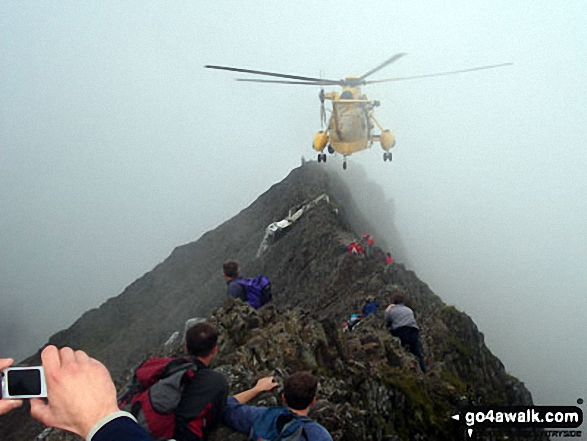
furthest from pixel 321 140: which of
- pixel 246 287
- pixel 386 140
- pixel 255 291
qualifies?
pixel 246 287

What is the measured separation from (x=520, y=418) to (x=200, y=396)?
8.75 metres

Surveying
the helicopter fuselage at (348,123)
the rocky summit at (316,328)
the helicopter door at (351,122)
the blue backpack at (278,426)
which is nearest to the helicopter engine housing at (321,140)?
the helicopter fuselage at (348,123)

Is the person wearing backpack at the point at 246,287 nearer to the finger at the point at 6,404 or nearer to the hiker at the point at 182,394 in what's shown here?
the hiker at the point at 182,394

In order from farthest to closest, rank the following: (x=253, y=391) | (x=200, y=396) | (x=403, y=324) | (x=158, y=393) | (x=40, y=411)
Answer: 1. (x=403, y=324)
2. (x=253, y=391)
3. (x=200, y=396)
4. (x=158, y=393)
5. (x=40, y=411)

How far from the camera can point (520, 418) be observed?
10719mm

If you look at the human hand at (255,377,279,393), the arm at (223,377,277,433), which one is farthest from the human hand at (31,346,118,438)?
the human hand at (255,377,279,393)

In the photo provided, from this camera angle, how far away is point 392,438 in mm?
8406

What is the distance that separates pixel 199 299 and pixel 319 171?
56.3ft

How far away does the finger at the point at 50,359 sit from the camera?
1.93m

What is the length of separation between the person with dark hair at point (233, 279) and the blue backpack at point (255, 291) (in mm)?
129

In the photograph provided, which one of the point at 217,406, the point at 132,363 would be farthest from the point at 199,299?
the point at 217,406

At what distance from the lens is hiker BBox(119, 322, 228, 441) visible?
4410 millimetres

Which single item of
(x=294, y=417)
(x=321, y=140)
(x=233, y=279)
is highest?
(x=321, y=140)

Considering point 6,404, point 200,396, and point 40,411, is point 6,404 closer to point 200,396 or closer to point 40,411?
point 40,411
